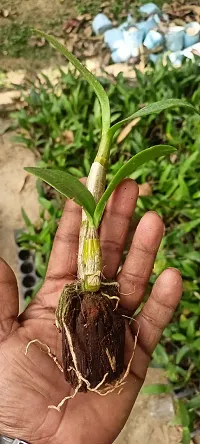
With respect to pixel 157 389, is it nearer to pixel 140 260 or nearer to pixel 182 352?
pixel 182 352

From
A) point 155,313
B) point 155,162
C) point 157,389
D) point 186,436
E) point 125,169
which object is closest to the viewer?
point 125,169

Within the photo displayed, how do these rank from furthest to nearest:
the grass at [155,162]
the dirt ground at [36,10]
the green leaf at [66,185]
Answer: the dirt ground at [36,10]
the grass at [155,162]
the green leaf at [66,185]

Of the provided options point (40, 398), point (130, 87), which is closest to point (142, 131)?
point (130, 87)

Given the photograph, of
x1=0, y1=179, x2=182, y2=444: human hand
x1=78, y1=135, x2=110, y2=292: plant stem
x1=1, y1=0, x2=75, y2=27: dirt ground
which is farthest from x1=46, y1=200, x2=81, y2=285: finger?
x1=1, y1=0, x2=75, y2=27: dirt ground

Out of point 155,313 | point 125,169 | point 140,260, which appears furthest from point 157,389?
point 125,169

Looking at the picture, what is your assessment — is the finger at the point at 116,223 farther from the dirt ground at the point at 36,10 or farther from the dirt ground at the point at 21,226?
the dirt ground at the point at 36,10

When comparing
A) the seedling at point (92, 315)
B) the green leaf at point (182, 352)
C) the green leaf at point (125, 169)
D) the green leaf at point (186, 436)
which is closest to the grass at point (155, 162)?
the green leaf at point (182, 352)
